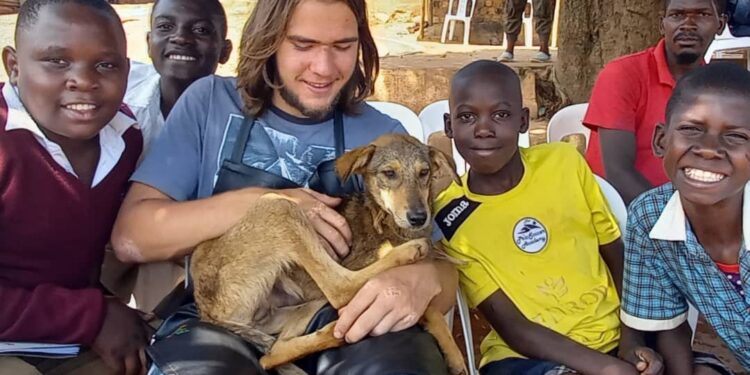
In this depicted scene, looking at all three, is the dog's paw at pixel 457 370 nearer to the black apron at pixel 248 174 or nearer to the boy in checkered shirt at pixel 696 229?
the boy in checkered shirt at pixel 696 229

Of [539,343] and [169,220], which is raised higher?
[169,220]

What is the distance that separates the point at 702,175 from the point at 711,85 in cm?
30

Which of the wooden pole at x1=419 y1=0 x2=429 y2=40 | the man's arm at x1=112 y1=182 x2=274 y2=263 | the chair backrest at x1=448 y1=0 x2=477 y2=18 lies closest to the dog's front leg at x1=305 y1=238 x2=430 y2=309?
the man's arm at x1=112 y1=182 x2=274 y2=263

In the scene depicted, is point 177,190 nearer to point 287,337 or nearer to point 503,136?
point 287,337

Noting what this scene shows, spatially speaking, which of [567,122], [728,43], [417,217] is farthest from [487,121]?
[728,43]

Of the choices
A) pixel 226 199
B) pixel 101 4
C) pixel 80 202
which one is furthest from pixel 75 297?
pixel 101 4

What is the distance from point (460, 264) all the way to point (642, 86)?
1473 mm

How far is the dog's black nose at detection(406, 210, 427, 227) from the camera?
2797 mm

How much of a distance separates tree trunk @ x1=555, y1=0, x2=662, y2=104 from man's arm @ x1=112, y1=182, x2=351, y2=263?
4.38m

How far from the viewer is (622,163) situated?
11.7 ft

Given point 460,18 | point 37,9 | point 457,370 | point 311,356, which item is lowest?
point 460,18

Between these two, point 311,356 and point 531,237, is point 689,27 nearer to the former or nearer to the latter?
point 531,237

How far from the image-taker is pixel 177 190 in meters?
2.81

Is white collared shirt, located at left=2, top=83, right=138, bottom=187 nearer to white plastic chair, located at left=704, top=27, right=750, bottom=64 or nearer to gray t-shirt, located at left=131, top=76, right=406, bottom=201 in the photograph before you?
gray t-shirt, located at left=131, top=76, right=406, bottom=201
